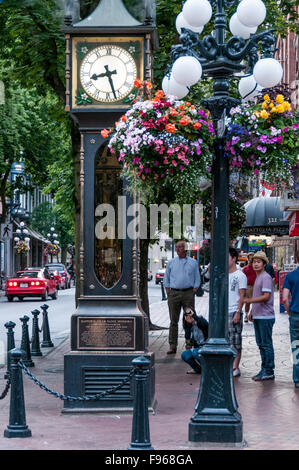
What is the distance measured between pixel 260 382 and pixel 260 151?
4.77 m

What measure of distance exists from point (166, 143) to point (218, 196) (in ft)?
2.42

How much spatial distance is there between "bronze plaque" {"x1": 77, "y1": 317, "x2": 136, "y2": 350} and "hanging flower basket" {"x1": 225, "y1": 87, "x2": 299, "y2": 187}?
8.16ft

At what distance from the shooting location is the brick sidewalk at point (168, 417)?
25.3 ft

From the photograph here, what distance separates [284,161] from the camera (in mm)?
8219

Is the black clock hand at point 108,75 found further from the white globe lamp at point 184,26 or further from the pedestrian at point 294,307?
the pedestrian at point 294,307

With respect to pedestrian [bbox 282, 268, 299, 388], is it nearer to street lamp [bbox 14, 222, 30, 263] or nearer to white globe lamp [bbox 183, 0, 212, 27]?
white globe lamp [bbox 183, 0, 212, 27]

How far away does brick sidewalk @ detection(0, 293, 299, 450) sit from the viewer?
7715 mm

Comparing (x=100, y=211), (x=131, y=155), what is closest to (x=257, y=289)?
(x=100, y=211)

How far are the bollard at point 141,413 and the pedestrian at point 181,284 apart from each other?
26.8 feet

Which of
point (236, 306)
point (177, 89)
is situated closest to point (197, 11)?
point (177, 89)

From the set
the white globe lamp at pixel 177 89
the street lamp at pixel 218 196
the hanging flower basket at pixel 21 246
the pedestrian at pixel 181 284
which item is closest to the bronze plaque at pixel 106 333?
the street lamp at pixel 218 196

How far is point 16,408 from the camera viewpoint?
8.02 metres

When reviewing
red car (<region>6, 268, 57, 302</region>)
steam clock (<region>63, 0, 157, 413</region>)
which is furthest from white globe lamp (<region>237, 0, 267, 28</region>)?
red car (<region>6, 268, 57, 302</region>)

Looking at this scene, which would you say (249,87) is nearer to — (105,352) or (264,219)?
(105,352)
